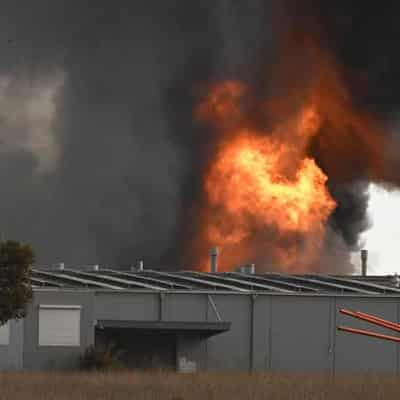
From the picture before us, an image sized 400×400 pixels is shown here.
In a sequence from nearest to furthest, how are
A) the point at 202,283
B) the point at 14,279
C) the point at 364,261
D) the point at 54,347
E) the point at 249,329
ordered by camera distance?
the point at 14,279 → the point at 54,347 → the point at 249,329 → the point at 202,283 → the point at 364,261

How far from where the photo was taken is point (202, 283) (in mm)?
79125

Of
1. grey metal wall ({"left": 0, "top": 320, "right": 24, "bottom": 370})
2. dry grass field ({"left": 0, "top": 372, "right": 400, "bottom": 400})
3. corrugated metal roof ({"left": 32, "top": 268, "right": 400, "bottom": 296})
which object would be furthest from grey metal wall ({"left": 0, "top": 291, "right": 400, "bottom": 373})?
dry grass field ({"left": 0, "top": 372, "right": 400, "bottom": 400})

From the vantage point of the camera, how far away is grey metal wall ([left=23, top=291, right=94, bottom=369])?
7081 cm

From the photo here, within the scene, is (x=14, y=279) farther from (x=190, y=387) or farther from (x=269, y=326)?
(x=269, y=326)

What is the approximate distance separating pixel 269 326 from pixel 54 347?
12.3 meters

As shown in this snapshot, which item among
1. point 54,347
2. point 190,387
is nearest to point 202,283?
point 54,347

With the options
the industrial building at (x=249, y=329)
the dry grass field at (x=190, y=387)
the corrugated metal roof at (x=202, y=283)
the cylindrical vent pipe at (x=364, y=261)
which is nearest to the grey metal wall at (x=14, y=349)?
the corrugated metal roof at (x=202, y=283)

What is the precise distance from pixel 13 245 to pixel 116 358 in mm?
8649

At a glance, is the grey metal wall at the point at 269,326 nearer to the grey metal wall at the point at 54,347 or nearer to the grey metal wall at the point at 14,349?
the grey metal wall at the point at 54,347

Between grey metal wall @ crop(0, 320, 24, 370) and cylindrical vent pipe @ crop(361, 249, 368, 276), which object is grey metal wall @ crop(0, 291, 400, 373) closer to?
grey metal wall @ crop(0, 320, 24, 370)

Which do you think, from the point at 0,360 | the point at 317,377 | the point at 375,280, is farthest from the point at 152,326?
the point at 375,280

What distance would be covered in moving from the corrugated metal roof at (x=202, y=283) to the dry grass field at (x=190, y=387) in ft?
52.6

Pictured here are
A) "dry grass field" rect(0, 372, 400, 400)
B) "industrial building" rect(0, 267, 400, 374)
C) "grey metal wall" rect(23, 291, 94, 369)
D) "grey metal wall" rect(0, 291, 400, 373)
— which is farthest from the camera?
"grey metal wall" rect(0, 291, 400, 373)

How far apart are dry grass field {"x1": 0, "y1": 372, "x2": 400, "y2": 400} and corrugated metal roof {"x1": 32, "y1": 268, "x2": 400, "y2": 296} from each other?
16.0 meters
